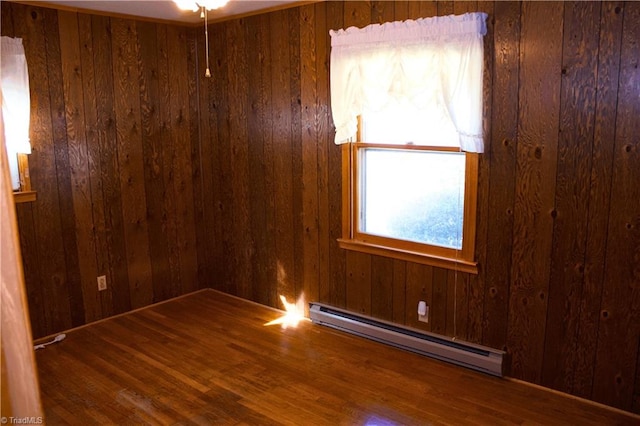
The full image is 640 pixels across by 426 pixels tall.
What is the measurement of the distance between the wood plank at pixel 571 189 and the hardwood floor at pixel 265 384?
301 millimetres

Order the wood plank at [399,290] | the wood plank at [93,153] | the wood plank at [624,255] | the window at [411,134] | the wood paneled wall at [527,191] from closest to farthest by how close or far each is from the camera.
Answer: the wood plank at [624,255]
the wood paneled wall at [527,191]
the window at [411,134]
the wood plank at [399,290]
the wood plank at [93,153]

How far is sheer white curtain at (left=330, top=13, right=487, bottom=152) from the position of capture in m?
3.00

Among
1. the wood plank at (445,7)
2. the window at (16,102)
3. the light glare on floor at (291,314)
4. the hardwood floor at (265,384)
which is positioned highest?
the wood plank at (445,7)

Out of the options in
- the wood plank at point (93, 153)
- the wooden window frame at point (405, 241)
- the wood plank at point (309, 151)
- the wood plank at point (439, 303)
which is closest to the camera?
the wooden window frame at point (405, 241)

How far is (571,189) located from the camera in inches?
112

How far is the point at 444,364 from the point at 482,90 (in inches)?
68.5

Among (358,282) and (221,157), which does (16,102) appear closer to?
(221,157)

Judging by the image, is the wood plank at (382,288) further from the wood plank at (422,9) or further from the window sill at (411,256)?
the wood plank at (422,9)

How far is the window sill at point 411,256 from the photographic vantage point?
3.26 metres

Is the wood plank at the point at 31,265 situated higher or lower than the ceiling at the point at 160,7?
lower

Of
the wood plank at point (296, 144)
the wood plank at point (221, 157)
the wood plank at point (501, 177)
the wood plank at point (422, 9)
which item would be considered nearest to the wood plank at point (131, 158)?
the wood plank at point (221, 157)

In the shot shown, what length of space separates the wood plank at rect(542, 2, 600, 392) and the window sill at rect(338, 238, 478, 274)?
1.67 ft

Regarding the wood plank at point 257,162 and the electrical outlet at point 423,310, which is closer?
the electrical outlet at point 423,310

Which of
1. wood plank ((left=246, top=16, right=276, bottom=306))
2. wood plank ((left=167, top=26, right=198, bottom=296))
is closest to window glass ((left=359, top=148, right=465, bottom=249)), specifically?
wood plank ((left=246, top=16, right=276, bottom=306))
